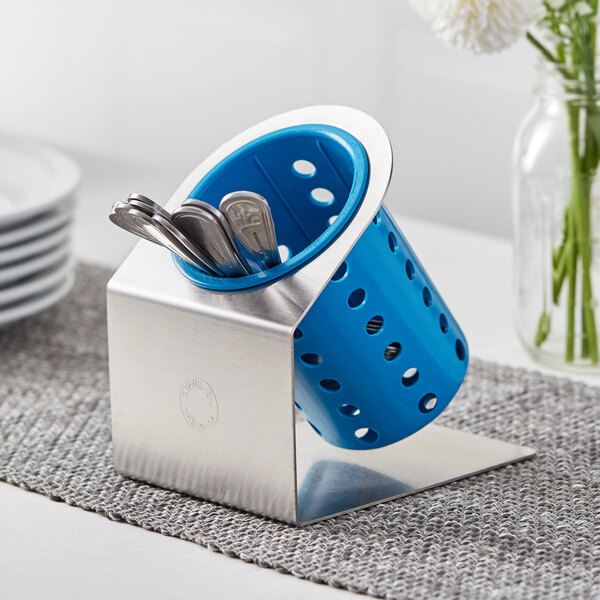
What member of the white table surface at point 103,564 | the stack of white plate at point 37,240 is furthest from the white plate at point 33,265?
the white table surface at point 103,564

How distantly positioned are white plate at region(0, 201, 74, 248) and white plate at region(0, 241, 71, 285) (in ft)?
0.06

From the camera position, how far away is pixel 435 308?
614 millimetres

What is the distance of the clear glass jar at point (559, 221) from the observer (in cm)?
81

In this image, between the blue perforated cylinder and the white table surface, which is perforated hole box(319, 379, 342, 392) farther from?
the white table surface

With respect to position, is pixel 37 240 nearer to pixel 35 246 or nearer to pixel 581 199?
pixel 35 246

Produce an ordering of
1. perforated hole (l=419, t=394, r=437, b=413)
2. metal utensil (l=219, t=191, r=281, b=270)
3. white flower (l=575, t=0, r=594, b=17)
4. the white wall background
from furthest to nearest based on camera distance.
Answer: the white wall background < white flower (l=575, t=0, r=594, b=17) < perforated hole (l=419, t=394, r=437, b=413) < metal utensil (l=219, t=191, r=281, b=270)

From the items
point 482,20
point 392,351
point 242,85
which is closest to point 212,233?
point 392,351

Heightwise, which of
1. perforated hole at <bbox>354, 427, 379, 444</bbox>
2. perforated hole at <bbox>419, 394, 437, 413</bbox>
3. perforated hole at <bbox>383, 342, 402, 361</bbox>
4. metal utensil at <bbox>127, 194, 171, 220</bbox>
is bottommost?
perforated hole at <bbox>354, 427, 379, 444</bbox>

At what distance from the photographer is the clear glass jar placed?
0.81m

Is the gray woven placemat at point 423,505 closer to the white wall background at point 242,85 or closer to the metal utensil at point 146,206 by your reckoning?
the metal utensil at point 146,206

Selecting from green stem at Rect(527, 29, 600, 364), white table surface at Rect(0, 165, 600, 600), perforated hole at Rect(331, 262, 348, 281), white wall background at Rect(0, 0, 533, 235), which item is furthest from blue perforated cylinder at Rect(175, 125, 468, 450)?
white wall background at Rect(0, 0, 533, 235)

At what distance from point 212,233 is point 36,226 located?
1.14 feet

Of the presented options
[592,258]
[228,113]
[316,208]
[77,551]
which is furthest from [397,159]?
[77,551]

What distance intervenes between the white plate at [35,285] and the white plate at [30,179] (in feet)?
0.16
